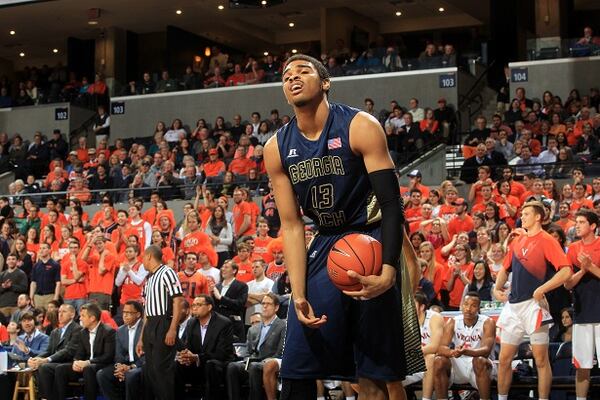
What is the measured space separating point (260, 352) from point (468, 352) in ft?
8.26

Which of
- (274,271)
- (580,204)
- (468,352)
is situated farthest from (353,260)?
(580,204)

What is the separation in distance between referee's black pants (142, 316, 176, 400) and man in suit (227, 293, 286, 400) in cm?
65

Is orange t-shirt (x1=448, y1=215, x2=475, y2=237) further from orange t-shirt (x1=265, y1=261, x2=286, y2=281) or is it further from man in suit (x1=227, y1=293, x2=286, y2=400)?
man in suit (x1=227, y1=293, x2=286, y2=400)

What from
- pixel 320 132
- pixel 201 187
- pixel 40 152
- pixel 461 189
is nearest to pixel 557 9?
pixel 461 189

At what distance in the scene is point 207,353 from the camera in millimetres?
11250

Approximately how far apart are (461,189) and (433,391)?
7.57 m

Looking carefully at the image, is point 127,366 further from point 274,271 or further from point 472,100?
point 472,100

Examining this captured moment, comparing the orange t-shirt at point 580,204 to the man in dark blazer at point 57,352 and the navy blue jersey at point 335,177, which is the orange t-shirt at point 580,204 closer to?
the man in dark blazer at point 57,352

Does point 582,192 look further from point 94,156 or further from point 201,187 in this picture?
point 94,156

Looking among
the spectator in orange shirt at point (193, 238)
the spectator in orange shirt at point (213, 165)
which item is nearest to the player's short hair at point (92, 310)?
the spectator in orange shirt at point (193, 238)

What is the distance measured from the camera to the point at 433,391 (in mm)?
9797

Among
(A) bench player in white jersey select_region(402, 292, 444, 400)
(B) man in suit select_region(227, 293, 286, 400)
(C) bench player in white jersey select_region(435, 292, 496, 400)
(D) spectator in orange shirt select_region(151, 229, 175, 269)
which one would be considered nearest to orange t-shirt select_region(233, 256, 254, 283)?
(D) spectator in orange shirt select_region(151, 229, 175, 269)

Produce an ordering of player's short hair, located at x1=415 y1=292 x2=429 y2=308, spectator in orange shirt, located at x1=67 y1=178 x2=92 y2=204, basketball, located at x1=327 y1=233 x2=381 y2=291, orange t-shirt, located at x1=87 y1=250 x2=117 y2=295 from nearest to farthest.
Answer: basketball, located at x1=327 y1=233 x2=381 y2=291 → player's short hair, located at x1=415 y1=292 x2=429 y2=308 → orange t-shirt, located at x1=87 y1=250 x2=117 y2=295 → spectator in orange shirt, located at x1=67 y1=178 x2=92 y2=204

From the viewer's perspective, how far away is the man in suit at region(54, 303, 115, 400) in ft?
38.0
